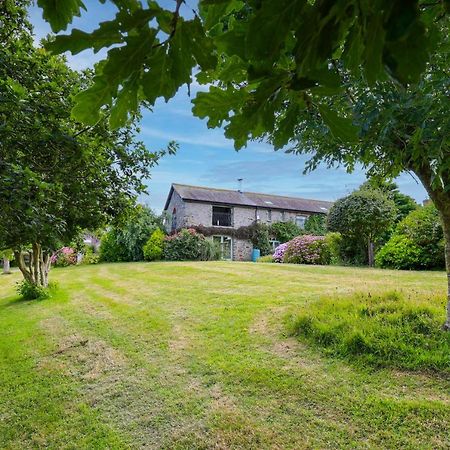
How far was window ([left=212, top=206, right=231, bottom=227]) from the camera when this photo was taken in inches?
1169

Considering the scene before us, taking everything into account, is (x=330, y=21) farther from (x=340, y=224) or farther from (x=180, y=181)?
(x=180, y=181)

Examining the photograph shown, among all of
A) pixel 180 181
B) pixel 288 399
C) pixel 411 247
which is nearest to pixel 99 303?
pixel 288 399

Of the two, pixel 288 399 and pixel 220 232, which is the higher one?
pixel 220 232

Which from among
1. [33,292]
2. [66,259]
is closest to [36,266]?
[33,292]

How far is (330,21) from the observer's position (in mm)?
705

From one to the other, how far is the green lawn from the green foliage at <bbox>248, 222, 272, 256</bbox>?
20.8 m

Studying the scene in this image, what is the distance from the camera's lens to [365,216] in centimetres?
1664

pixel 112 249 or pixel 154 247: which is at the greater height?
pixel 154 247

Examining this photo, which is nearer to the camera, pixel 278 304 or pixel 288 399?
pixel 288 399

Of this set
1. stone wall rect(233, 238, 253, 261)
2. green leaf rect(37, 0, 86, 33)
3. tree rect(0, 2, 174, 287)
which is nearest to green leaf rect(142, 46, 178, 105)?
green leaf rect(37, 0, 86, 33)

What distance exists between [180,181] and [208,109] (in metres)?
30.3

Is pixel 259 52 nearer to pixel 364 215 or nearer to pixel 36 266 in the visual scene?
pixel 36 266

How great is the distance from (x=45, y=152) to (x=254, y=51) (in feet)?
15.0

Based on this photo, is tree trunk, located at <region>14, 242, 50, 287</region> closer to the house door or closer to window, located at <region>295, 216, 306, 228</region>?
the house door
